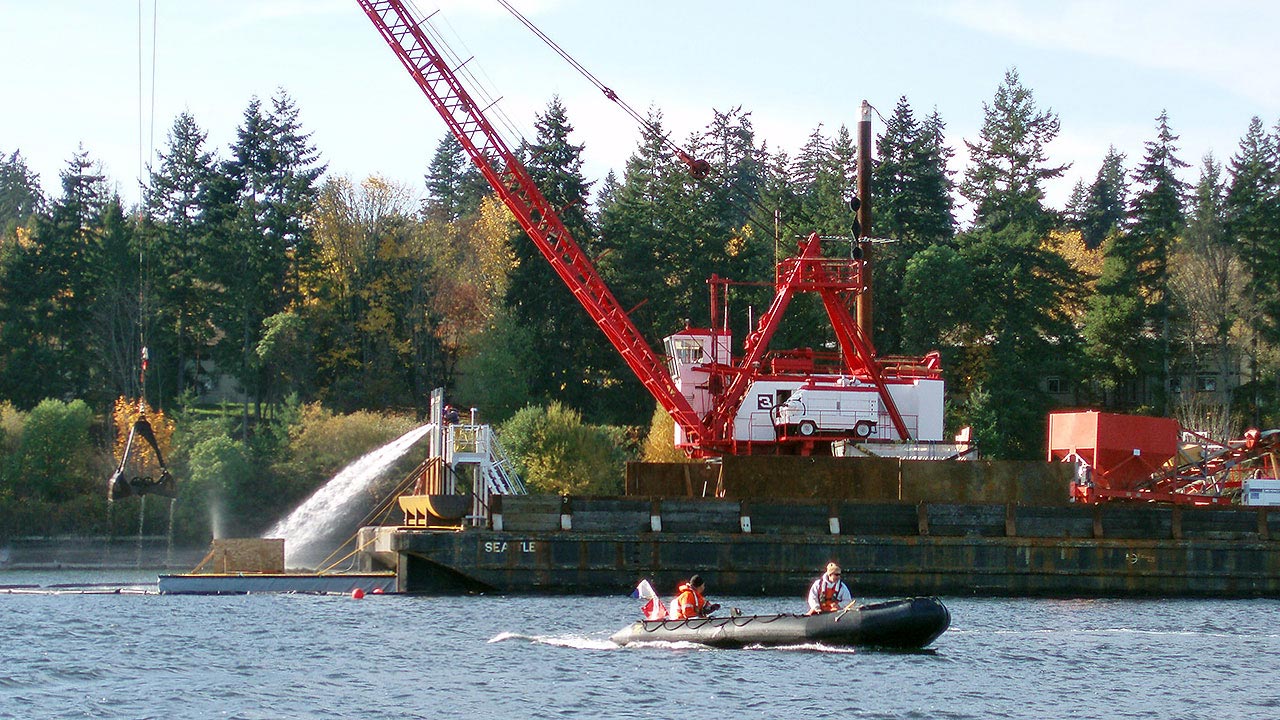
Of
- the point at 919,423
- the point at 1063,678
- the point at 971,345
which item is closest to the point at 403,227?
the point at 971,345

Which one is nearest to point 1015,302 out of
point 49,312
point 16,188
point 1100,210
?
point 49,312

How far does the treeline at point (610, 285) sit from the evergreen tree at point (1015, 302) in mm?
151

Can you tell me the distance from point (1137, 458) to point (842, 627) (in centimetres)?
2087

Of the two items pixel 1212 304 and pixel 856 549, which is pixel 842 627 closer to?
pixel 856 549

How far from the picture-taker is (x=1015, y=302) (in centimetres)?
8238

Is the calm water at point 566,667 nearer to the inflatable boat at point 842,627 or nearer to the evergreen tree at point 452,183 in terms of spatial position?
the inflatable boat at point 842,627

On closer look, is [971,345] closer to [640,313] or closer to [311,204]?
[640,313]

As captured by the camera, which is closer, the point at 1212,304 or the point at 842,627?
the point at 842,627

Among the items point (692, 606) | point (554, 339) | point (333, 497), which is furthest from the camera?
point (554, 339)

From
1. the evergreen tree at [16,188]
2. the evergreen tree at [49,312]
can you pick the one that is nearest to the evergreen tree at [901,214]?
the evergreen tree at [49,312]

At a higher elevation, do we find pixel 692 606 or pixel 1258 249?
pixel 1258 249

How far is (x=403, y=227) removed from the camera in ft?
290

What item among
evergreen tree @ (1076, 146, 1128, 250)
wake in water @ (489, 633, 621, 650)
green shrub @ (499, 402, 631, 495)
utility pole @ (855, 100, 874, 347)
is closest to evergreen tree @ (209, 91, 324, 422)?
green shrub @ (499, 402, 631, 495)

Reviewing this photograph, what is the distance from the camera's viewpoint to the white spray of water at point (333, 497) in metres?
68.1
